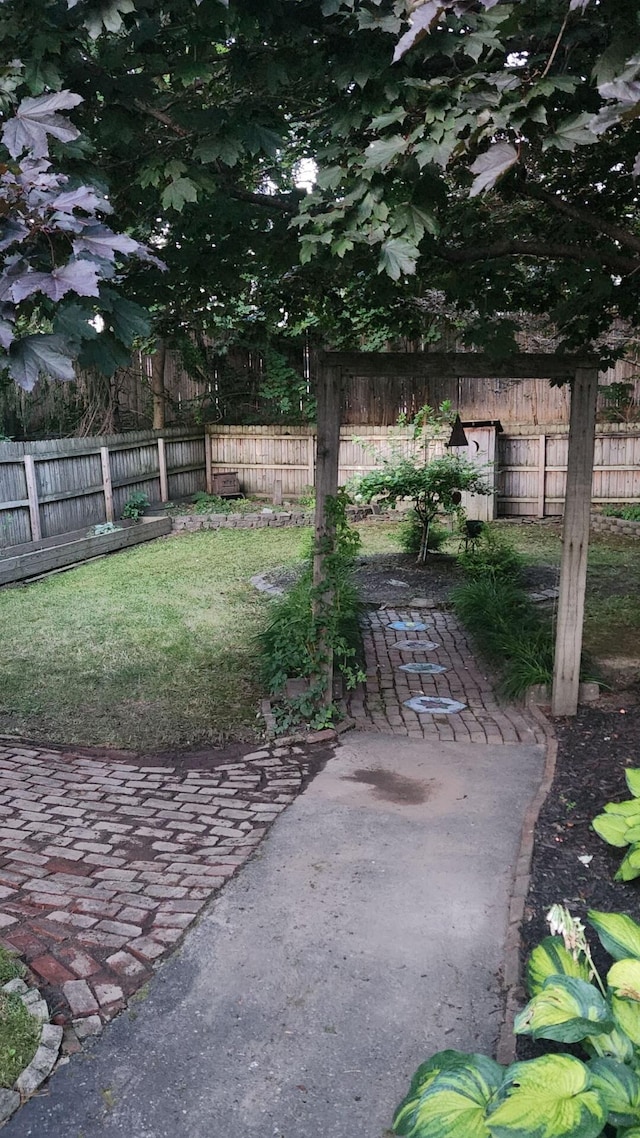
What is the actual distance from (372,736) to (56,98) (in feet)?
13.6

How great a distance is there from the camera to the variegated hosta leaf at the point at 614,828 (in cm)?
374

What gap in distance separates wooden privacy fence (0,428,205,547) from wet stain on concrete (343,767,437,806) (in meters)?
7.70

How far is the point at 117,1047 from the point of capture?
2811 millimetres

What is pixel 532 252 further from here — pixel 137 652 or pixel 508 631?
pixel 137 652

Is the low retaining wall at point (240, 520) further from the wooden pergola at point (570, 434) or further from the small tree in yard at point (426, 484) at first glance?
the wooden pergola at point (570, 434)

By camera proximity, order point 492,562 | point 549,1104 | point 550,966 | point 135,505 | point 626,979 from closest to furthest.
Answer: point 549,1104
point 626,979
point 550,966
point 492,562
point 135,505

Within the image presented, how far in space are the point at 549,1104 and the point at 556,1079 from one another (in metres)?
0.08

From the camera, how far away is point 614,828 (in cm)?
380

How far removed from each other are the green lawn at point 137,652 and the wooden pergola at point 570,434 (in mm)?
1088

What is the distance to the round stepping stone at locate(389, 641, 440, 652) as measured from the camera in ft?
25.3

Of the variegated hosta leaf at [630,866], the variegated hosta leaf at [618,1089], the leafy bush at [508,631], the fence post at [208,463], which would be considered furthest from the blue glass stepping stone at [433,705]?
the fence post at [208,463]

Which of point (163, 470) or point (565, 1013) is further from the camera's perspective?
point (163, 470)

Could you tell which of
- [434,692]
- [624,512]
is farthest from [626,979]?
[624,512]

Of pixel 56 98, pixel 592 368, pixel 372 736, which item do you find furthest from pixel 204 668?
pixel 56 98
